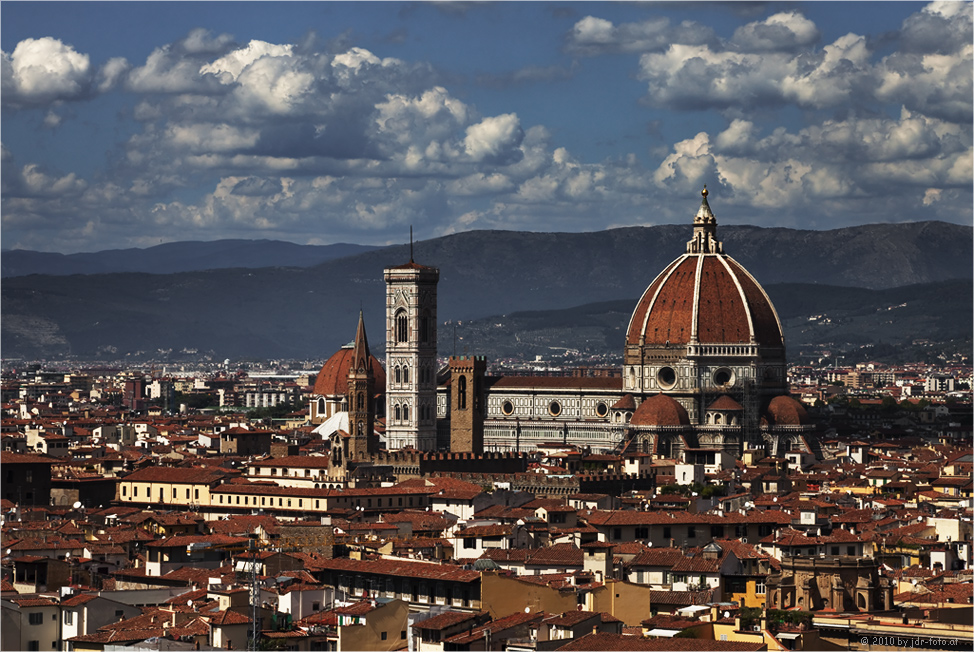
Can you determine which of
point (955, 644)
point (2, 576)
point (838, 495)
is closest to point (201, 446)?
point (838, 495)

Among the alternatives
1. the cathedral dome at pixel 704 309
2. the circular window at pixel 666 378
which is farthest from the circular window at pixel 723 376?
the circular window at pixel 666 378

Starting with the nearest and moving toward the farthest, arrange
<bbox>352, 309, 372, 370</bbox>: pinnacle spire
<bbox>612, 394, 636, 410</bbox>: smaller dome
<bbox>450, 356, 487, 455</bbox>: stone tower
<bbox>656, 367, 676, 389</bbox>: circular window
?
1. <bbox>352, 309, 372, 370</bbox>: pinnacle spire
2. <bbox>612, 394, 636, 410</bbox>: smaller dome
3. <bbox>656, 367, 676, 389</bbox>: circular window
4. <bbox>450, 356, 487, 455</bbox>: stone tower

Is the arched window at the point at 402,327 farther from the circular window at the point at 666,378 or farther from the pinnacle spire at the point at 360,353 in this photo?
the circular window at the point at 666,378

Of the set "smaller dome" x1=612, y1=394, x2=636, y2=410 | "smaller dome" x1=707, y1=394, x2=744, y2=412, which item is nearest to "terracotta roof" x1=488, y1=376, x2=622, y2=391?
"smaller dome" x1=612, y1=394, x2=636, y2=410

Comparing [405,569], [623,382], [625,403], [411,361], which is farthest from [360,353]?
[405,569]

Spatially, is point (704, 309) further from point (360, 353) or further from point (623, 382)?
point (360, 353)

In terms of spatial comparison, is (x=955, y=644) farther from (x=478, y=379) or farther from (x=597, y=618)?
(x=478, y=379)

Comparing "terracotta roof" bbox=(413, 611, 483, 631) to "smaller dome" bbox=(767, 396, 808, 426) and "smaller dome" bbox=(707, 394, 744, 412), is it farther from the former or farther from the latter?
"smaller dome" bbox=(707, 394, 744, 412)
